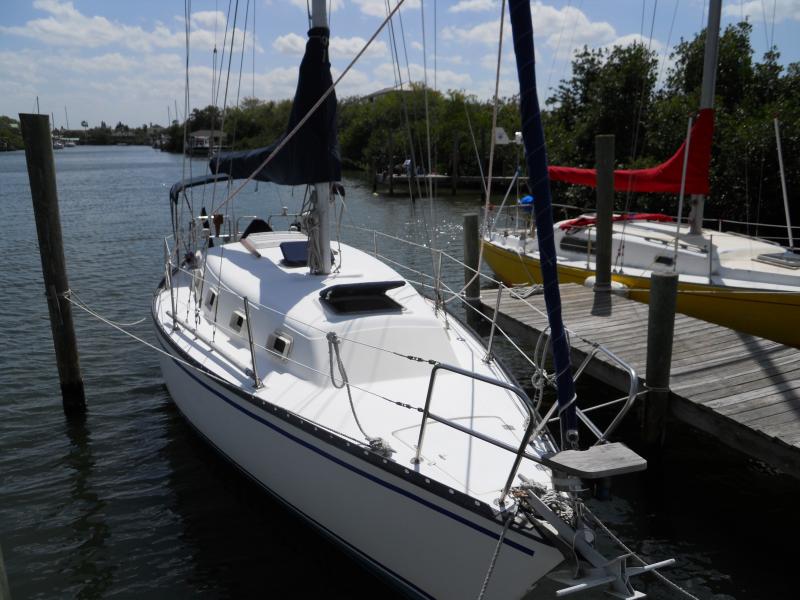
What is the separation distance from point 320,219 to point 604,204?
500cm

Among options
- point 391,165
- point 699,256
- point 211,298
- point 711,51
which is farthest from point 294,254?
point 391,165

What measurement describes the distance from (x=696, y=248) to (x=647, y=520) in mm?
7071

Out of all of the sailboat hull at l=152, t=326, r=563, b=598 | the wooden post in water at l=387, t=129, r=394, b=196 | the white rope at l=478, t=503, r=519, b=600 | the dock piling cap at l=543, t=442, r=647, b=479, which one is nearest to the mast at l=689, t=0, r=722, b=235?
the dock piling cap at l=543, t=442, r=647, b=479

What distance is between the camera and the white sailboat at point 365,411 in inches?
185

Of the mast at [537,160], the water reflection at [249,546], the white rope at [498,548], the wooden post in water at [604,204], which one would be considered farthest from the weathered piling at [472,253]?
the mast at [537,160]

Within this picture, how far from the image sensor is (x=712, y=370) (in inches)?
320

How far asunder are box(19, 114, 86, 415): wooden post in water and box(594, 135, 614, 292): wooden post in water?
818 centimetres

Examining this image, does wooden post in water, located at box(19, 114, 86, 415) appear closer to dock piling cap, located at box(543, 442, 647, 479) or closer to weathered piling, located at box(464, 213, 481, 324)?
weathered piling, located at box(464, 213, 481, 324)

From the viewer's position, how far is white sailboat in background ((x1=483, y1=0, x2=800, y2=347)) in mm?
11188

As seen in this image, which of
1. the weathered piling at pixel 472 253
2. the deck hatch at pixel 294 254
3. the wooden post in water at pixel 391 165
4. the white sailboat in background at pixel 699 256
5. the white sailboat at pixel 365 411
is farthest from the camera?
the wooden post in water at pixel 391 165

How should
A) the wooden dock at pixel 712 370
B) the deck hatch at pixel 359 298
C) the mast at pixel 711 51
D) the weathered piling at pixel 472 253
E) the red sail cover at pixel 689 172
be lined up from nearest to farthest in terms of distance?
the wooden dock at pixel 712 370 → the deck hatch at pixel 359 298 → the mast at pixel 711 51 → the red sail cover at pixel 689 172 → the weathered piling at pixel 472 253

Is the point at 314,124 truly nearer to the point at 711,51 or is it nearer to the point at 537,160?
the point at 537,160

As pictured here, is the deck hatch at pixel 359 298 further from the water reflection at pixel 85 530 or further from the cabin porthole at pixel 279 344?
the water reflection at pixel 85 530

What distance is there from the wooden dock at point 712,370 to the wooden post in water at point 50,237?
6.65 m
